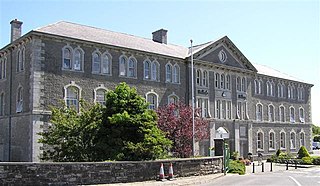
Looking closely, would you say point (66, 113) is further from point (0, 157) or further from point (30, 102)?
point (0, 157)

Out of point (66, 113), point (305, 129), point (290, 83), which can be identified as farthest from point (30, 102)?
point (305, 129)

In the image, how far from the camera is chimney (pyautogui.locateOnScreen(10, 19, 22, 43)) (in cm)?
3288

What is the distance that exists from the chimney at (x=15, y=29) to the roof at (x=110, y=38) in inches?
142

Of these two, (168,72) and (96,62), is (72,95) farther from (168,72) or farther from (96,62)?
(168,72)

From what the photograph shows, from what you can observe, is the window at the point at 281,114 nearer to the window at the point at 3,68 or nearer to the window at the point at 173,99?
the window at the point at 173,99

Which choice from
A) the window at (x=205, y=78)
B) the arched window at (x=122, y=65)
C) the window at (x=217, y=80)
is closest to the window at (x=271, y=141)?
the window at (x=217, y=80)

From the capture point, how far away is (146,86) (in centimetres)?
3534

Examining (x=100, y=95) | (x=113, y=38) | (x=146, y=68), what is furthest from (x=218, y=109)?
(x=100, y=95)

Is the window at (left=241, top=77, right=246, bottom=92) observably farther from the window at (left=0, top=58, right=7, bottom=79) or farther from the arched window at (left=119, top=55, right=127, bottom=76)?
the window at (left=0, top=58, right=7, bottom=79)

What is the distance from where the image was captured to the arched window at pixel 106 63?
3253 centimetres

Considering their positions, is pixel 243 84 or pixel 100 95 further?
pixel 243 84

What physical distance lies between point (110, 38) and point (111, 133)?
14573 millimetres

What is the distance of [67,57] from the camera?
3034 centimetres

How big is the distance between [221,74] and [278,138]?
45.7 feet
